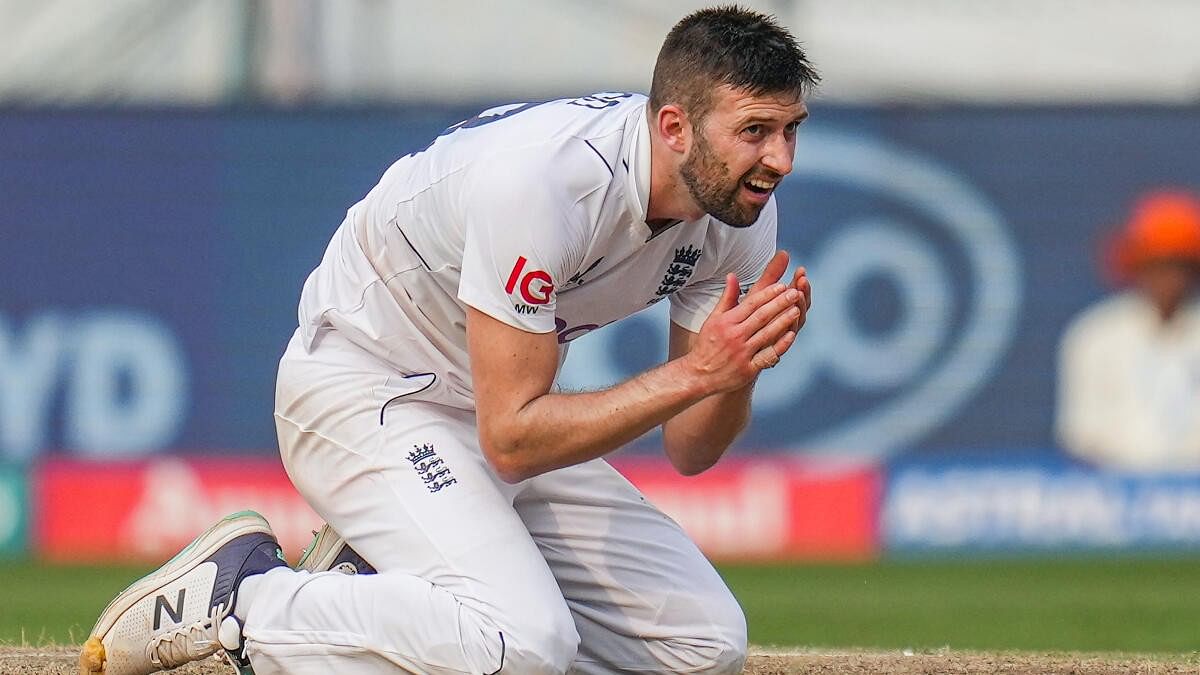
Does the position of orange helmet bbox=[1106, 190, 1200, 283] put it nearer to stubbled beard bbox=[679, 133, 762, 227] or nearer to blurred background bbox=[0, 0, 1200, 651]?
blurred background bbox=[0, 0, 1200, 651]

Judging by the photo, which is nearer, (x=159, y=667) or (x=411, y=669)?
(x=411, y=669)

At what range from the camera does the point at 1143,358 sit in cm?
1122

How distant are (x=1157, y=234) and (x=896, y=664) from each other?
6086mm

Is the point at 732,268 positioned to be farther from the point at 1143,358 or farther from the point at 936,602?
the point at 1143,358

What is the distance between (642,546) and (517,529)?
600 mm

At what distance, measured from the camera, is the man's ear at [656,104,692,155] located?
4742mm

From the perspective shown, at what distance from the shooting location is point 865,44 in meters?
13.1

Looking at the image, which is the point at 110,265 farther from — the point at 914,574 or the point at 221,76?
the point at 914,574

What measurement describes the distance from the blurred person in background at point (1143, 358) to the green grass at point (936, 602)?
2.32 ft

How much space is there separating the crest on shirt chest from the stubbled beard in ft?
1.14

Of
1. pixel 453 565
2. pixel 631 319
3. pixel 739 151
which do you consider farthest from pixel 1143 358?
pixel 453 565

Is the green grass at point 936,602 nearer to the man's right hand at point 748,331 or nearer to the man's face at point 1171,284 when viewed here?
the man's face at point 1171,284

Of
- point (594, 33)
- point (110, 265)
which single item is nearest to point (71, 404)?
point (110, 265)

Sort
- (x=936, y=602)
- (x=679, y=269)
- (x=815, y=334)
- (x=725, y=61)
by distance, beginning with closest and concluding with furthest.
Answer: (x=725, y=61) < (x=679, y=269) < (x=936, y=602) < (x=815, y=334)
